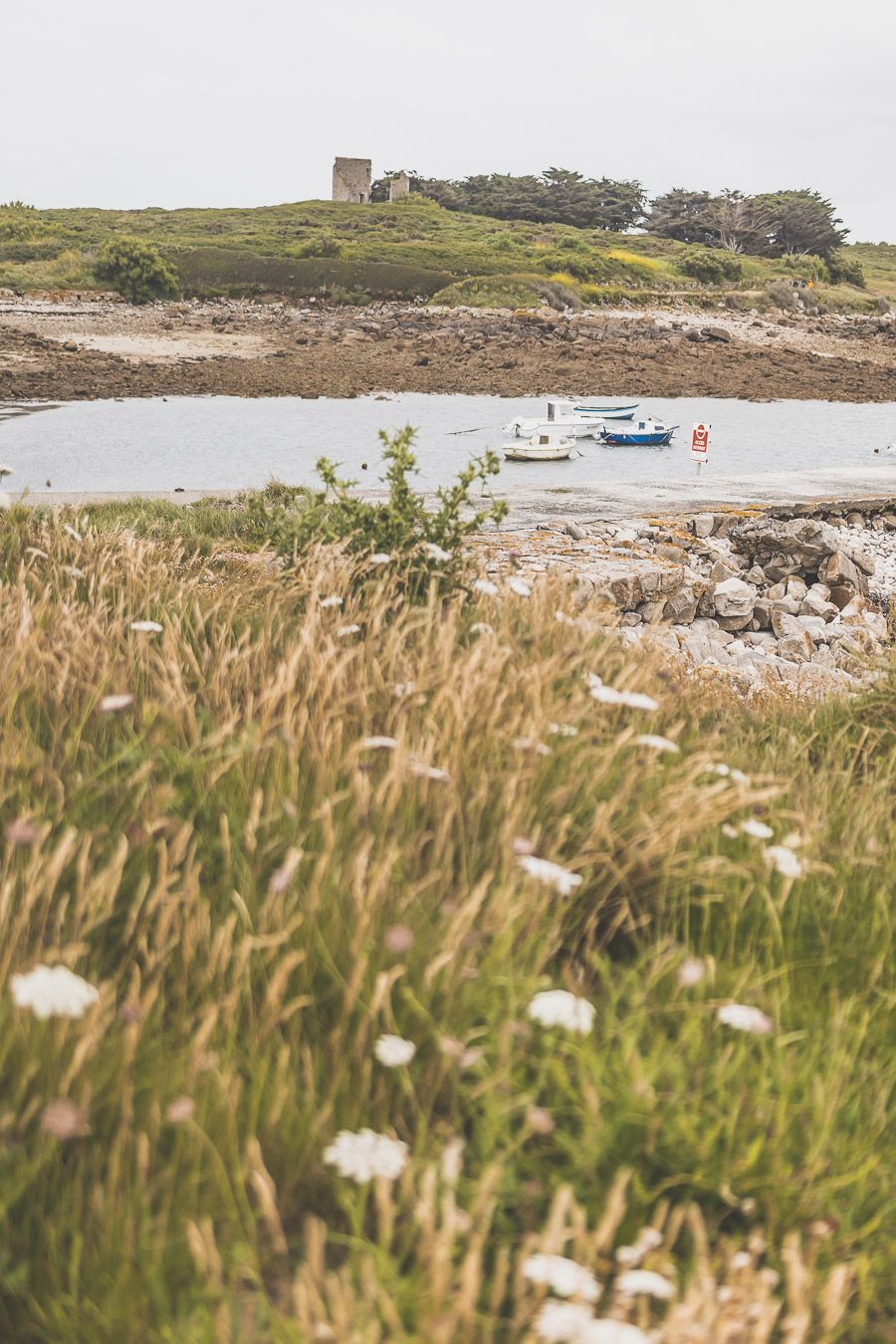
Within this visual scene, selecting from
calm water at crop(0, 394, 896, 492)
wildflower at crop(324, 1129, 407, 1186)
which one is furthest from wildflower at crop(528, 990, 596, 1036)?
calm water at crop(0, 394, 896, 492)

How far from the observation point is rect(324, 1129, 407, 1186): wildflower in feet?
4.80

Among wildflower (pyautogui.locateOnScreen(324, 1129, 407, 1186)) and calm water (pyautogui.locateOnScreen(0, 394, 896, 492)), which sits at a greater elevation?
calm water (pyautogui.locateOnScreen(0, 394, 896, 492))

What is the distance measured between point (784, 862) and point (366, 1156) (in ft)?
4.00

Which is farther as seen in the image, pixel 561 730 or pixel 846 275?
pixel 846 275

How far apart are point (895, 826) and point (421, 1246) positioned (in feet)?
7.60

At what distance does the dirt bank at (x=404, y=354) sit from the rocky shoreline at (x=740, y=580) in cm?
1328

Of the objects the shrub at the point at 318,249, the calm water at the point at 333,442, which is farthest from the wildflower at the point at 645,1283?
the shrub at the point at 318,249

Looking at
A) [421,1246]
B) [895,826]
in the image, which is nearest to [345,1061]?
[421,1246]

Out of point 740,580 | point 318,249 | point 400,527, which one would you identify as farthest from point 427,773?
point 318,249

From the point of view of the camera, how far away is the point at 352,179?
88500mm

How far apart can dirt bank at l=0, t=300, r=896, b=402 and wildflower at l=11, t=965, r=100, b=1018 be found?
20580 millimetres

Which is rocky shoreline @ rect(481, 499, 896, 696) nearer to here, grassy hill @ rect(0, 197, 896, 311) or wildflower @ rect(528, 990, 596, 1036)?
wildflower @ rect(528, 990, 596, 1036)

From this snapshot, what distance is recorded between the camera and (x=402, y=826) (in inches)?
94.3

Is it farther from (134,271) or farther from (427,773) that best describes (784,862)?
(134,271)
